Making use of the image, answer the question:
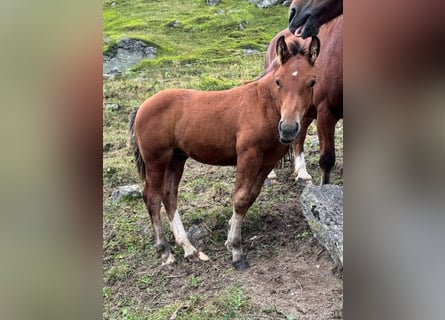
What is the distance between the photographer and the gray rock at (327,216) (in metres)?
1.48

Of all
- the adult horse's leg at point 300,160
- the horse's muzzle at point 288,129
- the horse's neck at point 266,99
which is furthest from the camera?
the adult horse's leg at point 300,160

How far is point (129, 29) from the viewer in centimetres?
181

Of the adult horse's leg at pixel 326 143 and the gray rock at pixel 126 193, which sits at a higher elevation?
the adult horse's leg at pixel 326 143

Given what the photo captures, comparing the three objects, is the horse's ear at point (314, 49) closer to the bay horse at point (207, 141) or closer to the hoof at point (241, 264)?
the bay horse at point (207, 141)

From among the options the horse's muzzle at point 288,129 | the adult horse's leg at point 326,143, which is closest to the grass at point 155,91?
the adult horse's leg at point 326,143

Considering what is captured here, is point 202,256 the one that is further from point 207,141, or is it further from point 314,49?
point 314,49

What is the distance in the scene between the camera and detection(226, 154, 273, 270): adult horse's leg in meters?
1.74

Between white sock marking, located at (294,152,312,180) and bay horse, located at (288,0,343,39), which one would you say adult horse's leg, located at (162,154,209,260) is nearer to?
white sock marking, located at (294,152,312,180)

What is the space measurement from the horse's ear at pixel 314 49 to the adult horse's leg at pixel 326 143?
1.17 feet

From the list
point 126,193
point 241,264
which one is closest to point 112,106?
point 126,193

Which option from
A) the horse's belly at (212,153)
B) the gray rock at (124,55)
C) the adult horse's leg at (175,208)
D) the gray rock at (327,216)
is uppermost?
the gray rock at (124,55)

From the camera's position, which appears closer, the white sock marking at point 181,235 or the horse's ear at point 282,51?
the horse's ear at point 282,51
